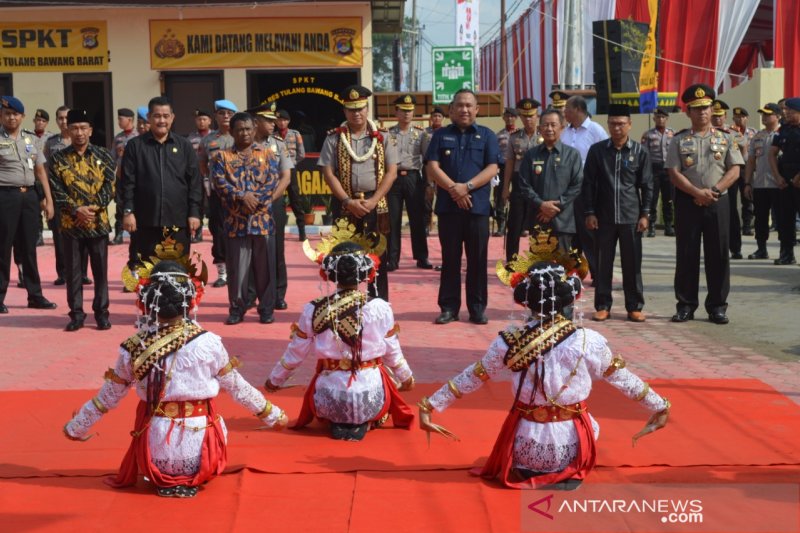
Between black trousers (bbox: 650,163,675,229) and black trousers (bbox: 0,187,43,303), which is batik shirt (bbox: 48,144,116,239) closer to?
black trousers (bbox: 0,187,43,303)

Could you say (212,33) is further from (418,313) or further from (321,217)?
(418,313)

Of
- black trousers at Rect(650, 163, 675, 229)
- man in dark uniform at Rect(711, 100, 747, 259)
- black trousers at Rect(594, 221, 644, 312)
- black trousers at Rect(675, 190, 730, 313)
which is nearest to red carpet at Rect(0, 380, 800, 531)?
black trousers at Rect(675, 190, 730, 313)

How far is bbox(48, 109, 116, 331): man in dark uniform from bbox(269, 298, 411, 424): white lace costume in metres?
4.03

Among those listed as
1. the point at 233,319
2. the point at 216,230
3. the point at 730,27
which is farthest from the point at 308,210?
the point at 730,27

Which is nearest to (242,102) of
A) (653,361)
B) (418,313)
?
(418,313)

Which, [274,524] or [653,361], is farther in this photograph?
[653,361]

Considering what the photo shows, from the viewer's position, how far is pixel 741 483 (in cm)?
498

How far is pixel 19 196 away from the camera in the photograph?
10.6 metres

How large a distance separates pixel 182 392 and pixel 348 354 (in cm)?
122

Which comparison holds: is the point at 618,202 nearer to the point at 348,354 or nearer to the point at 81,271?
the point at 348,354

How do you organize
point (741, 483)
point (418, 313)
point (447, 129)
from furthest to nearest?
point (418, 313) → point (447, 129) → point (741, 483)

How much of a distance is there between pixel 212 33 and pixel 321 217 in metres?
3.84

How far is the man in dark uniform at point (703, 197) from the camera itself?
935 centimetres

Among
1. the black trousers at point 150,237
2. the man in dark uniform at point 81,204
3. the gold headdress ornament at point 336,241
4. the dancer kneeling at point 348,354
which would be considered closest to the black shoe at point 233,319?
the black trousers at point 150,237
